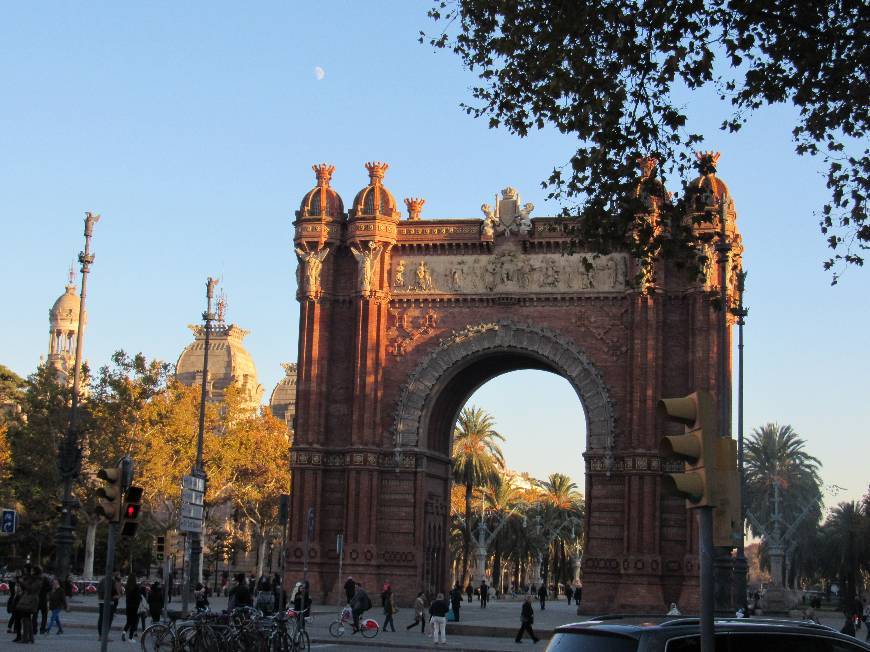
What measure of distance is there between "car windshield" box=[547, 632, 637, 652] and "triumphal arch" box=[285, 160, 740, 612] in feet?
112

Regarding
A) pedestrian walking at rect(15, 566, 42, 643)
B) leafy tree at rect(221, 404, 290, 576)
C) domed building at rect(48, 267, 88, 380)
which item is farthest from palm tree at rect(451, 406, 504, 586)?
domed building at rect(48, 267, 88, 380)

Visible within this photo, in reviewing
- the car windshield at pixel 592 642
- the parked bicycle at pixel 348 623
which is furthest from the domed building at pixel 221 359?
the car windshield at pixel 592 642

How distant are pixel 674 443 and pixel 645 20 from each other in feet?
24.4

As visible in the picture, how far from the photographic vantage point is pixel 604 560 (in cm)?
4312

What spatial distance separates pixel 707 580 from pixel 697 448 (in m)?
0.92

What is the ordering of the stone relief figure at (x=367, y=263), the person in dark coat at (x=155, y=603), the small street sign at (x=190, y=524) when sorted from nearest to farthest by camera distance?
the small street sign at (x=190, y=524)
the person in dark coat at (x=155, y=603)
the stone relief figure at (x=367, y=263)

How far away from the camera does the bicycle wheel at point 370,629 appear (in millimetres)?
32000

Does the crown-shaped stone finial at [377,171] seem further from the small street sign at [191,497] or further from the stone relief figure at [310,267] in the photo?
the small street sign at [191,497]

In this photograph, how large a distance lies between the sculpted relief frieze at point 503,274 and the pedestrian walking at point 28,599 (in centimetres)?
2393

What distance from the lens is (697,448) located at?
28.9 feet

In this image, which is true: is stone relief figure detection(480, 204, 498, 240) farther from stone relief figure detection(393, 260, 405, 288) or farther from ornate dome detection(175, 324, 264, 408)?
ornate dome detection(175, 324, 264, 408)

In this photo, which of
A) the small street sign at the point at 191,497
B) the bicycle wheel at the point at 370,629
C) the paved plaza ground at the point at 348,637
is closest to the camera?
the small street sign at the point at 191,497

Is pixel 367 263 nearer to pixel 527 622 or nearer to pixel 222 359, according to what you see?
pixel 527 622

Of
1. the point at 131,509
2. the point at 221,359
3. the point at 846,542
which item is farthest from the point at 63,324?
the point at 131,509
